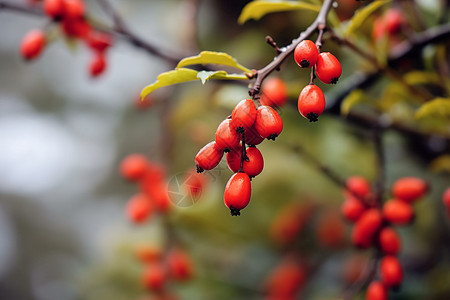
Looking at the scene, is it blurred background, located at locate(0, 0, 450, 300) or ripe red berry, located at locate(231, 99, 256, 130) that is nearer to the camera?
ripe red berry, located at locate(231, 99, 256, 130)

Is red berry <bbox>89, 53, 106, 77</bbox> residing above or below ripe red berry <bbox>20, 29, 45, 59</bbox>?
above

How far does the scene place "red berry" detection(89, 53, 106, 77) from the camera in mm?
2066

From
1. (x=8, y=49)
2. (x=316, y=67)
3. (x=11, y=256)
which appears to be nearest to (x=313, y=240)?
(x=316, y=67)

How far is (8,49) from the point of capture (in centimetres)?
870

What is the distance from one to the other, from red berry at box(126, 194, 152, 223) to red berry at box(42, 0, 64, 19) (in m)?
1.22

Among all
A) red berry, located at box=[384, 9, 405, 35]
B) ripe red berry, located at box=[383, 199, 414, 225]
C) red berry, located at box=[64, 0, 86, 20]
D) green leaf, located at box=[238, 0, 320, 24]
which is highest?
red berry, located at box=[384, 9, 405, 35]

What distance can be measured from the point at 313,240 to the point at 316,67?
296 centimetres

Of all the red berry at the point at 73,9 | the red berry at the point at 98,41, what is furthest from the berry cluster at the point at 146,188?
the red berry at the point at 73,9

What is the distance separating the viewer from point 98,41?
6.71 feet

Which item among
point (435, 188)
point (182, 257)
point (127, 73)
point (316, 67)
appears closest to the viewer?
point (316, 67)

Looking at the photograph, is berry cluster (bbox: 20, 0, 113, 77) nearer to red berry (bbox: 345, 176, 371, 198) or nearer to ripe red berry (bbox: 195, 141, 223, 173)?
ripe red berry (bbox: 195, 141, 223, 173)

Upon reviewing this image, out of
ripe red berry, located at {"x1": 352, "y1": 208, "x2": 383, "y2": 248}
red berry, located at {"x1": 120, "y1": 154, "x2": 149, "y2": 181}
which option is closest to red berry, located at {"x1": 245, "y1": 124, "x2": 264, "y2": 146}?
ripe red berry, located at {"x1": 352, "y1": 208, "x2": 383, "y2": 248}

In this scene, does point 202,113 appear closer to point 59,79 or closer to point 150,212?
point 150,212

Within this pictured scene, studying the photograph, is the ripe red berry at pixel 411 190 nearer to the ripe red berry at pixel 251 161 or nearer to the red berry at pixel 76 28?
the ripe red berry at pixel 251 161
